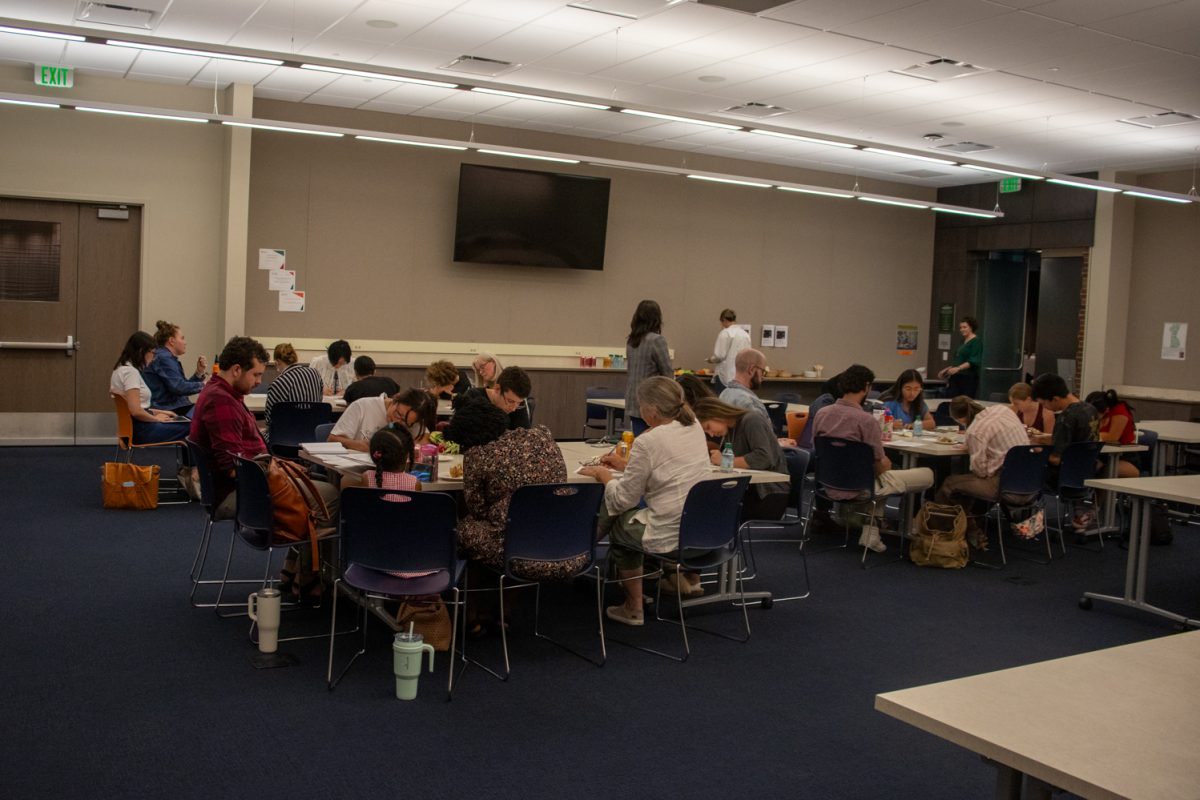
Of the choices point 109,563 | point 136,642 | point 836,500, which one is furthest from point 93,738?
point 836,500

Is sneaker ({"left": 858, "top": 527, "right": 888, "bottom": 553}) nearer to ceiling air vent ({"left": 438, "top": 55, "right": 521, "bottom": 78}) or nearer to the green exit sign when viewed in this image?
ceiling air vent ({"left": 438, "top": 55, "right": 521, "bottom": 78})

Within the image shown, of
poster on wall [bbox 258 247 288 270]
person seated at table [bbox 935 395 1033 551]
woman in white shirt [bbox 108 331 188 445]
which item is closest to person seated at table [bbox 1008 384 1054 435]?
person seated at table [bbox 935 395 1033 551]

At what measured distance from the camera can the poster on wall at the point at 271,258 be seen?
11.1m

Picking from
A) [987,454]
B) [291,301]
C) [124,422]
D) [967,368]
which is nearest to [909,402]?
[987,454]

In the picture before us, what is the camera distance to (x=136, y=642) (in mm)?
4723

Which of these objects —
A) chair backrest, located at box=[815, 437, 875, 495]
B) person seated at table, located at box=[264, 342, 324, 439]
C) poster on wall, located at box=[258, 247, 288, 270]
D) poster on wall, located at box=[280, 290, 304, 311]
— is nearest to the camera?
chair backrest, located at box=[815, 437, 875, 495]

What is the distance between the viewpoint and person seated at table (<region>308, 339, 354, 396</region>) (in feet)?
29.0

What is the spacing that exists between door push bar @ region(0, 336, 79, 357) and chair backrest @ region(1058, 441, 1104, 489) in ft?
30.0

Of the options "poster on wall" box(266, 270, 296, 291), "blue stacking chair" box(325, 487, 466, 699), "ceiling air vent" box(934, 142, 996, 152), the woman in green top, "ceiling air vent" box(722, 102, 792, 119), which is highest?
"ceiling air vent" box(934, 142, 996, 152)

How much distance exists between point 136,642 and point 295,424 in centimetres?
270

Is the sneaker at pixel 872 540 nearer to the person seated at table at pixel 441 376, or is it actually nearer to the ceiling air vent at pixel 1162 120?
the person seated at table at pixel 441 376

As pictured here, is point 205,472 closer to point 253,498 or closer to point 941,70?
point 253,498

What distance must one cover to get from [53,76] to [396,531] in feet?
26.6

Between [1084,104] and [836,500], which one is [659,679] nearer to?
[836,500]
